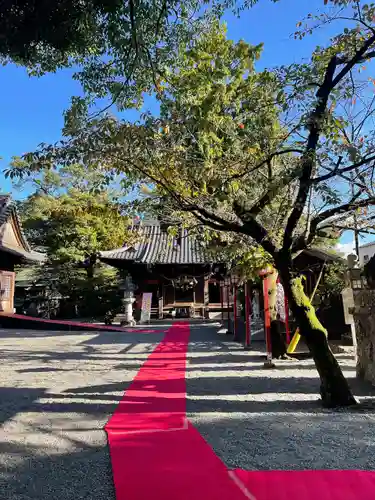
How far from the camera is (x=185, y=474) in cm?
309

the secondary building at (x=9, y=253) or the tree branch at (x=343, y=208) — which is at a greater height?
the secondary building at (x=9, y=253)

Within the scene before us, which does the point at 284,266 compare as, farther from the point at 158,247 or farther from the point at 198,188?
the point at 158,247

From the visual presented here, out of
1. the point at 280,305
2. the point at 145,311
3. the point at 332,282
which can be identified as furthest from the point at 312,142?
the point at 145,311

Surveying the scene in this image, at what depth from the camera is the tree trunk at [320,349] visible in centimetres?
511

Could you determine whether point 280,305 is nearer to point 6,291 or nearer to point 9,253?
point 9,253

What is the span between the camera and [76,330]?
17.7 metres

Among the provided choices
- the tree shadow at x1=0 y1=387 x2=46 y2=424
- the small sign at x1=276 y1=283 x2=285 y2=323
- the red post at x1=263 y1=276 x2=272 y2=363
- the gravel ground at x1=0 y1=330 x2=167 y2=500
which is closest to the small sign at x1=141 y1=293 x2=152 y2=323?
the gravel ground at x1=0 y1=330 x2=167 y2=500

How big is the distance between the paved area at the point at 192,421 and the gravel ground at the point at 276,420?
0.4 inches

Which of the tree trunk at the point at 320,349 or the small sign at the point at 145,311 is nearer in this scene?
the tree trunk at the point at 320,349

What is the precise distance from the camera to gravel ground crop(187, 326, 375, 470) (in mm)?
3493

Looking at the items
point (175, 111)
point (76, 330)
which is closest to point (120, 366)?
point (175, 111)

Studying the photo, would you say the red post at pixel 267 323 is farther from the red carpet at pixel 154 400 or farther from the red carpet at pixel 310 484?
the red carpet at pixel 310 484

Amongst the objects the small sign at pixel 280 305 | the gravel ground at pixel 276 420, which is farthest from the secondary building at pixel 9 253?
the gravel ground at pixel 276 420

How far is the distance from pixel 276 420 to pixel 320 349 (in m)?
1.20
